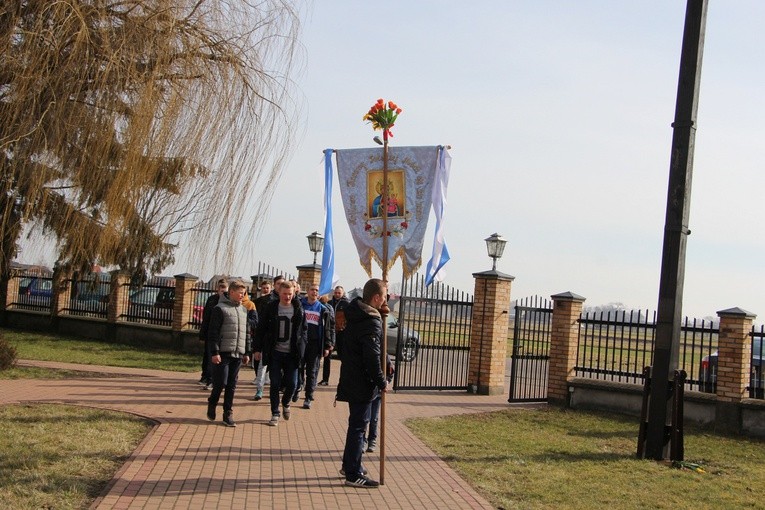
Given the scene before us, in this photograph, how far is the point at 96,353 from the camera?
69.6 ft

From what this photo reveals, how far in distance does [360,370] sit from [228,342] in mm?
3044

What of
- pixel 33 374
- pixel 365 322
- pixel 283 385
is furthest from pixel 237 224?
pixel 33 374

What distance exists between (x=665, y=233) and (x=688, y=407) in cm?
470

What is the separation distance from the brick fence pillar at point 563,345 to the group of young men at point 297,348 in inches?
154

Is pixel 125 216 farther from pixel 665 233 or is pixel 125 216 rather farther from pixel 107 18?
pixel 665 233

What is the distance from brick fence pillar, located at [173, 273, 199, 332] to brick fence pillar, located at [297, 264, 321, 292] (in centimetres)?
379

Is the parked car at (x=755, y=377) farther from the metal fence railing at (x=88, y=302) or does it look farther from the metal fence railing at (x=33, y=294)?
the metal fence railing at (x=33, y=294)

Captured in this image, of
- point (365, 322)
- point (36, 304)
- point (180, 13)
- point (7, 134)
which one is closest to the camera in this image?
point (365, 322)

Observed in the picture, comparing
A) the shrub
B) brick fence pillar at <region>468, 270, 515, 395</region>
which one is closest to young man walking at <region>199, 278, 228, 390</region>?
the shrub

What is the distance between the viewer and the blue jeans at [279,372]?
1084cm

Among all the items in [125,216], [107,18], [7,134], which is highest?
[107,18]

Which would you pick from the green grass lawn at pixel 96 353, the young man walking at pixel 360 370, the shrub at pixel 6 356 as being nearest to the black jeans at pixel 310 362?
the young man walking at pixel 360 370

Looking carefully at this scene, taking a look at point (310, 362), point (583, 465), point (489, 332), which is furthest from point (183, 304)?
point (583, 465)

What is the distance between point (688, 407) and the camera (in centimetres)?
1398
